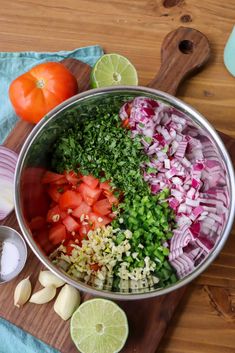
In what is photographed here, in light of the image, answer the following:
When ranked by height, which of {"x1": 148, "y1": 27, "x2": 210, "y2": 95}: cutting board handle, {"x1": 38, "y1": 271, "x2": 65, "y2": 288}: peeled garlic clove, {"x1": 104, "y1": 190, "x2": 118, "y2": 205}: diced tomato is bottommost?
{"x1": 38, "y1": 271, "x2": 65, "y2": 288}: peeled garlic clove

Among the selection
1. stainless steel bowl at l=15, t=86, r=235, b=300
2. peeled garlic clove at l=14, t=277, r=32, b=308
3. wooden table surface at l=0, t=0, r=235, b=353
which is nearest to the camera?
stainless steel bowl at l=15, t=86, r=235, b=300

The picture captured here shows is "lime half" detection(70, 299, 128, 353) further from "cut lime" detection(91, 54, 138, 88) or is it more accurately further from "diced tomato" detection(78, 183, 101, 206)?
"cut lime" detection(91, 54, 138, 88)

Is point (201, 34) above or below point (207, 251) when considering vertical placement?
above

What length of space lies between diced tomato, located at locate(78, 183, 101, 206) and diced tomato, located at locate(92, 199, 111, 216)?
11mm

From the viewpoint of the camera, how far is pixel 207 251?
1178 mm

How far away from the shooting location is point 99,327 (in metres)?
1.15

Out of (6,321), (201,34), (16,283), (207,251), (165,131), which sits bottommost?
(6,321)

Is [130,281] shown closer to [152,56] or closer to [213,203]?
[213,203]

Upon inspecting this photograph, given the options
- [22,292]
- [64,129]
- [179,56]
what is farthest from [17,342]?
[179,56]

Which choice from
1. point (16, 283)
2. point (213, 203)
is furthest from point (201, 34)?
point (16, 283)

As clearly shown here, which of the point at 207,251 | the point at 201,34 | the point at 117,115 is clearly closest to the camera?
the point at 207,251

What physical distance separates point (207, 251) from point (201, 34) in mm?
632

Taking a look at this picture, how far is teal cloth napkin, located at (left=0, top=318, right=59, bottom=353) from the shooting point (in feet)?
4.11

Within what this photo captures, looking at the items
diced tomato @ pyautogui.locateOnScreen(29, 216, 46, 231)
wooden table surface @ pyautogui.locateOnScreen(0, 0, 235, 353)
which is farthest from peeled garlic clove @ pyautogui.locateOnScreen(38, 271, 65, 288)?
wooden table surface @ pyautogui.locateOnScreen(0, 0, 235, 353)
